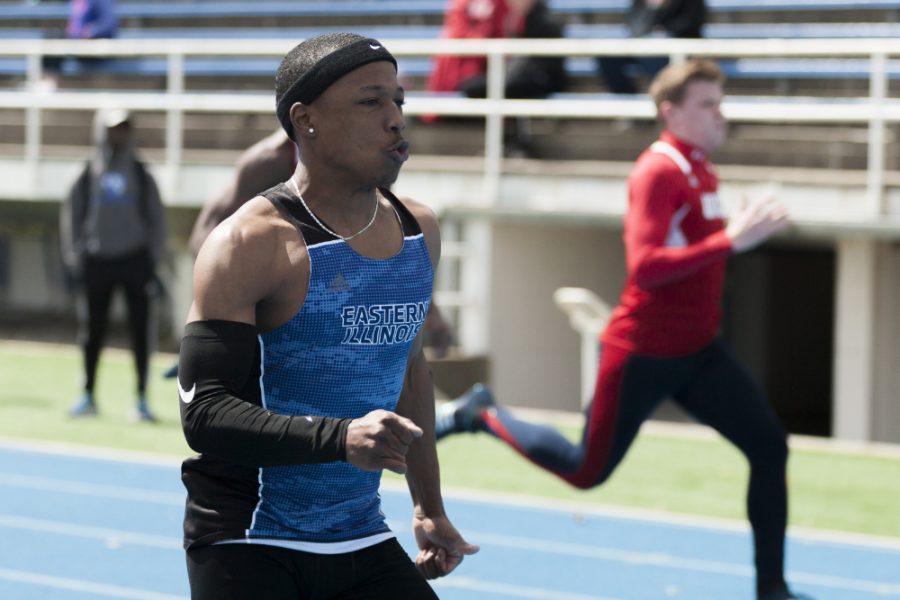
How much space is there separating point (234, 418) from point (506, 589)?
3.95m

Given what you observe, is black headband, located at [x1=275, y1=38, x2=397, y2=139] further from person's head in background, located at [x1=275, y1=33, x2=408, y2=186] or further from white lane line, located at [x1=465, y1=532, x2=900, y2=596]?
white lane line, located at [x1=465, y1=532, x2=900, y2=596]

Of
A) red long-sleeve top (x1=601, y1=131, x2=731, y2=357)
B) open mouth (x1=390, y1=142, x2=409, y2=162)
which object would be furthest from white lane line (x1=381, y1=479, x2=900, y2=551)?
open mouth (x1=390, y1=142, x2=409, y2=162)

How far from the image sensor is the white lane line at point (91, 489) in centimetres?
882

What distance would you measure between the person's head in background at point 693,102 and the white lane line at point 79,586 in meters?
2.67

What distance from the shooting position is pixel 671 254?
5.87 meters

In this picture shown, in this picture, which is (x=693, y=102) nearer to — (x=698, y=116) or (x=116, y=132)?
(x=698, y=116)

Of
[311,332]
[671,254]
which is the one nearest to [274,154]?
[671,254]

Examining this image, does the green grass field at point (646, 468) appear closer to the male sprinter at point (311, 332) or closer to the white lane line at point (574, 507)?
the white lane line at point (574, 507)

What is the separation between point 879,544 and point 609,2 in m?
8.84

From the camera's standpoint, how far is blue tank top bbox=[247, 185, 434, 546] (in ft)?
11.0

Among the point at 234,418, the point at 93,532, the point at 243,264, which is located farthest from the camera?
the point at 93,532

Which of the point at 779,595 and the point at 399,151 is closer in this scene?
the point at 399,151

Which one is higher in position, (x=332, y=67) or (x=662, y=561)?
(x=332, y=67)

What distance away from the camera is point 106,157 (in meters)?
11.2
